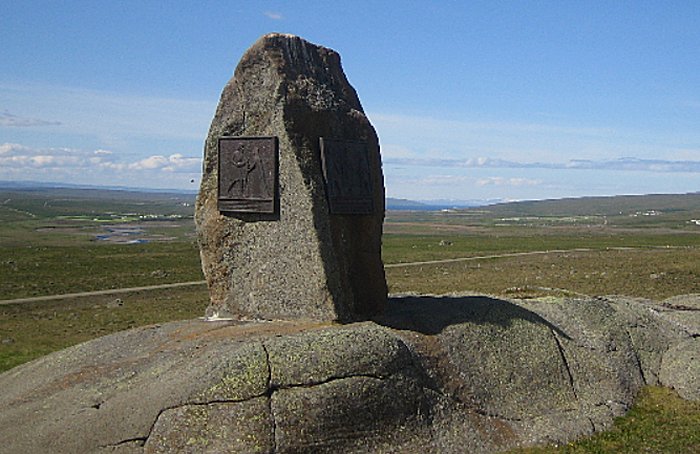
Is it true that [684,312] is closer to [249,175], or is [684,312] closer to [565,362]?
[565,362]

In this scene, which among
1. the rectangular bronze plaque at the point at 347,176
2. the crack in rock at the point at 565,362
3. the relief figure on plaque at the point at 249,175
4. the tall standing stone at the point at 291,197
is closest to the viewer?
the crack in rock at the point at 565,362

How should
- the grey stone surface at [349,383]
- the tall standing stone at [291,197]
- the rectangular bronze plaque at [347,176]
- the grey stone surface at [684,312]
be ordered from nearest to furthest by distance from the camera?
the grey stone surface at [349,383] → the tall standing stone at [291,197] → the rectangular bronze plaque at [347,176] → the grey stone surface at [684,312]

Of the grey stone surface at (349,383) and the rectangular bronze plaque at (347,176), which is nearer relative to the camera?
the grey stone surface at (349,383)

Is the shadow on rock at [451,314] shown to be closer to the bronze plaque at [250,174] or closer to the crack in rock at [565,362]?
the crack in rock at [565,362]

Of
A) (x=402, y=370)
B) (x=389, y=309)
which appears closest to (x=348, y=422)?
(x=402, y=370)

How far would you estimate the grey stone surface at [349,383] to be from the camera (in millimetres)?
Answer: 10500

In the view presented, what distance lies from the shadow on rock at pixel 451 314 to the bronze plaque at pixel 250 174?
339 centimetres

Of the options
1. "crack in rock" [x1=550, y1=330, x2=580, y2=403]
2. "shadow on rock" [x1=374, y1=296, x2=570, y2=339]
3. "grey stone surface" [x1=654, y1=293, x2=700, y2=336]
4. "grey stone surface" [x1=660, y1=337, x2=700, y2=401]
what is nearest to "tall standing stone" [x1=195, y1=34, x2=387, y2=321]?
"shadow on rock" [x1=374, y1=296, x2=570, y2=339]

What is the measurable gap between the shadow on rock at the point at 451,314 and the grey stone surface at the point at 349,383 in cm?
5

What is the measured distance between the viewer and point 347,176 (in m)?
15.1

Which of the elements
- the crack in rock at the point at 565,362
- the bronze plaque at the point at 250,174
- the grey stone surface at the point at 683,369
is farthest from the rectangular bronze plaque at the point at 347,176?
the grey stone surface at the point at 683,369

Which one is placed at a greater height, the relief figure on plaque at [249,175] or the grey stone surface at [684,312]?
the relief figure on plaque at [249,175]

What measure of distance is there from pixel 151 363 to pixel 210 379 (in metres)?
2.32

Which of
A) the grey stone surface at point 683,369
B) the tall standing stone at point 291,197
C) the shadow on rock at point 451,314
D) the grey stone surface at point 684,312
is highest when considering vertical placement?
the tall standing stone at point 291,197
